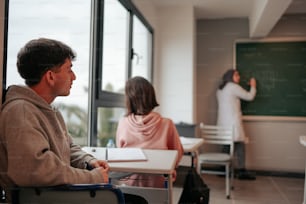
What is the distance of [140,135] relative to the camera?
160cm

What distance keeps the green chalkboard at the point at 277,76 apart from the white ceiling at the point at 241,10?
27 centimetres

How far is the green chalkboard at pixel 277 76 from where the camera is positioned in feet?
11.2

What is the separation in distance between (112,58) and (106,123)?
1.77ft

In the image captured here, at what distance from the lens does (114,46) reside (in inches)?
88.7

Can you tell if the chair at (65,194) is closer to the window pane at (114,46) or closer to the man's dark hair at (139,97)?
the man's dark hair at (139,97)

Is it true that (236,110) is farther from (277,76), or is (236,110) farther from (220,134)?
(277,76)

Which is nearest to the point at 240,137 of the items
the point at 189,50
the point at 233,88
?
the point at 233,88

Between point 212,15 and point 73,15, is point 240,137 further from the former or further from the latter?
point 73,15

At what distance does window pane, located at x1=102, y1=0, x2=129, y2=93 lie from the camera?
204cm

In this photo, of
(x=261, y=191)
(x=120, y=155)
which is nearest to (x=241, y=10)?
(x=261, y=191)

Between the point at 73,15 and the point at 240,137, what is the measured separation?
2.45 meters

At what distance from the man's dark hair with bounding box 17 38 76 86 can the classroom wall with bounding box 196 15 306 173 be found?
9.74 ft

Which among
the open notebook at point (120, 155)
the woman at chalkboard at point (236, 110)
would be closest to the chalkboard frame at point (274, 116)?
the woman at chalkboard at point (236, 110)

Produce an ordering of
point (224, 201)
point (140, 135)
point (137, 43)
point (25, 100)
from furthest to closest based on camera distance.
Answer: point (137, 43) < point (224, 201) < point (140, 135) < point (25, 100)
